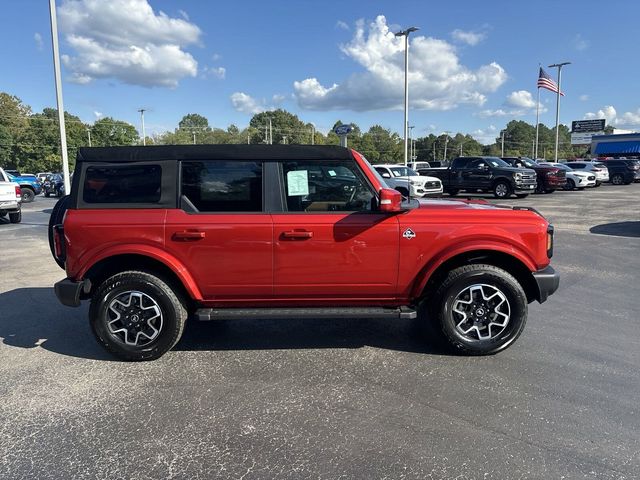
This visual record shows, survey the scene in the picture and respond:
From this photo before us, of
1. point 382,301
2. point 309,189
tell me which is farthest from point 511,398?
point 309,189

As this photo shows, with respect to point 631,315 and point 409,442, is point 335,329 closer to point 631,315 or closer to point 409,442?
point 409,442

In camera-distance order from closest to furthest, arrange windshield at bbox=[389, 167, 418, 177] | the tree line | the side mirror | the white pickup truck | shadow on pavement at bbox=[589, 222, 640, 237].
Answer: the side mirror, shadow on pavement at bbox=[589, 222, 640, 237], the white pickup truck, windshield at bbox=[389, 167, 418, 177], the tree line

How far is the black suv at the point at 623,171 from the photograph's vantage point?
32.4 metres

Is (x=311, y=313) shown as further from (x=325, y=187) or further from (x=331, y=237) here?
(x=325, y=187)

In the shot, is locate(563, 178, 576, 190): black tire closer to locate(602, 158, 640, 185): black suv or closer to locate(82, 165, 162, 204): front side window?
locate(602, 158, 640, 185): black suv

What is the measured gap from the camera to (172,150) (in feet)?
14.0

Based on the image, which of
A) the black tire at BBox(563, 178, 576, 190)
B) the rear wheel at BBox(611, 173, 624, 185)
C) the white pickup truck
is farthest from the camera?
the rear wheel at BBox(611, 173, 624, 185)

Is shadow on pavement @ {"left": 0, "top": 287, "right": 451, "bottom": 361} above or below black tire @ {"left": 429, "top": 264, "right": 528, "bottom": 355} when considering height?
below

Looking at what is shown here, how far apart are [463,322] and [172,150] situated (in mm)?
2985

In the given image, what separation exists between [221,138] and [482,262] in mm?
91974

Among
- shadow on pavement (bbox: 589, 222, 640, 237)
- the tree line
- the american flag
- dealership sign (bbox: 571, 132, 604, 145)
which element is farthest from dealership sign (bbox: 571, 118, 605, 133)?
shadow on pavement (bbox: 589, 222, 640, 237)

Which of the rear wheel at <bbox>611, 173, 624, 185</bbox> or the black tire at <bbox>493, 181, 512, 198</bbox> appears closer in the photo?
the black tire at <bbox>493, 181, 512, 198</bbox>

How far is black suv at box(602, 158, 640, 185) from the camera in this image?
32375mm

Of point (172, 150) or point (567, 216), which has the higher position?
point (172, 150)
